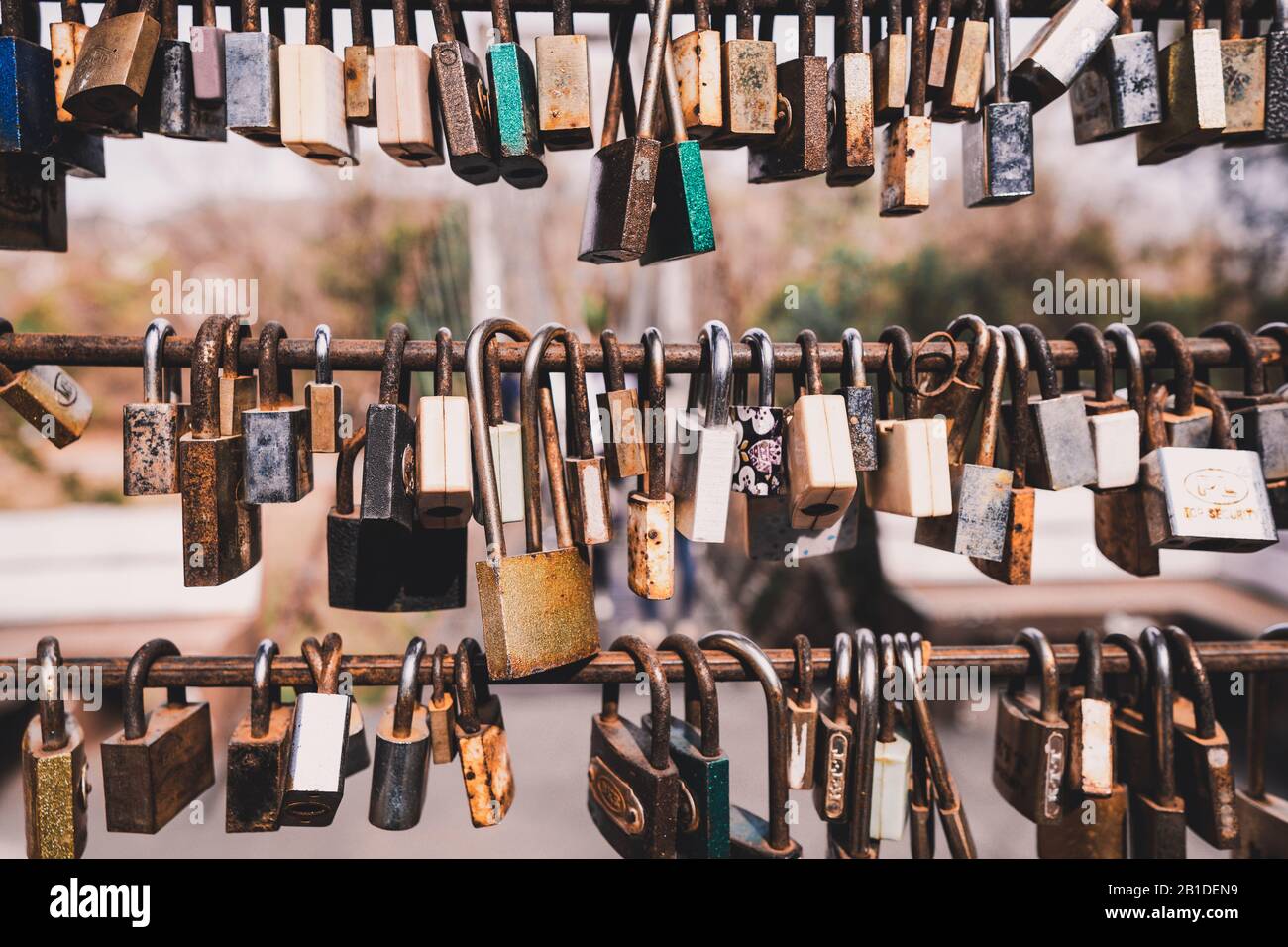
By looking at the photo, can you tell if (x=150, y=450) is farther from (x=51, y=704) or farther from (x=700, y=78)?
(x=700, y=78)

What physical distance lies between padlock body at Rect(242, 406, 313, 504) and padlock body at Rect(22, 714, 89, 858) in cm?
36

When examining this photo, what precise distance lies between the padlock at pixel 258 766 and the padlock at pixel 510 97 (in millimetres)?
580

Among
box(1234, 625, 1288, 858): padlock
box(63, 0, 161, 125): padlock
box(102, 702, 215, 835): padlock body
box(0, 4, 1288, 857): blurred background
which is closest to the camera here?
box(63, 0, 161, 125): padlock

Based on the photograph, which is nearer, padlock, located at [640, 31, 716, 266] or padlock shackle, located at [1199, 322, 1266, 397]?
padlock, located at [640, 31, 716, 266]

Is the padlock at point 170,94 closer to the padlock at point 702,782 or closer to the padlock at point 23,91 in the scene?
the padlock at point 23,91

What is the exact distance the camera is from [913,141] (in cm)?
78

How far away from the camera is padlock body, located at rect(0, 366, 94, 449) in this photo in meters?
0.79

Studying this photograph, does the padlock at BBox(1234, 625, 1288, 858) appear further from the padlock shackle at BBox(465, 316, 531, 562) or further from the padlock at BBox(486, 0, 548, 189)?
the padlock at BBox(486, 0, 548, 189)

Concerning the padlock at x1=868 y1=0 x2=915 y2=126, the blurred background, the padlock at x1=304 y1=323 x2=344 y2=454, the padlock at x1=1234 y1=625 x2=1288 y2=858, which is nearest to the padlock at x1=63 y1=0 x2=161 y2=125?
the padlock at x1=304 y1=323 x2=344 y2=454

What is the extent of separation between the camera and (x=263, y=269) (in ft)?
9.13

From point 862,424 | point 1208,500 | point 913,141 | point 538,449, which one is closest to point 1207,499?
point 1208,500

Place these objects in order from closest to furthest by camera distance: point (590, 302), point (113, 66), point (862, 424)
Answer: point (113, 66), point (862, 424), point (590, 302)

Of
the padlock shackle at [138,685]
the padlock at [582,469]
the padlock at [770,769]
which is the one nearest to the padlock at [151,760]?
the padlock shackle at [138,685]

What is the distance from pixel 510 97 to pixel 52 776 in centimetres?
83
